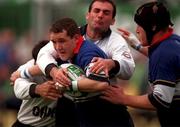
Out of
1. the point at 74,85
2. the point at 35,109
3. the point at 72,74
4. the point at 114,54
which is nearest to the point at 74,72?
the point at 72,74

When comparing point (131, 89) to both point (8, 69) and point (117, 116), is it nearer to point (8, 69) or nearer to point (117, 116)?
point (8, 69)

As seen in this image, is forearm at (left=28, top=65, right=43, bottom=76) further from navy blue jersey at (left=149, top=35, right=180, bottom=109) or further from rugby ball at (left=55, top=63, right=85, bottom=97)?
navy blue jersey at (left=149, top=35, right=180, bottom=109)

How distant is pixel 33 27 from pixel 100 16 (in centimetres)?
736

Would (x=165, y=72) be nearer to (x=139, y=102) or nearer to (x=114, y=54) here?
(x=139, y=102)

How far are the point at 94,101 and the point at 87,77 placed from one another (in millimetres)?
458

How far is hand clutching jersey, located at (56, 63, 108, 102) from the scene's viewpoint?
23.5 ft

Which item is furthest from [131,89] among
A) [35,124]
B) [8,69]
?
[35,124]

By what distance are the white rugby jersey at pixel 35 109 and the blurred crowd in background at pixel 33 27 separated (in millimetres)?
4173

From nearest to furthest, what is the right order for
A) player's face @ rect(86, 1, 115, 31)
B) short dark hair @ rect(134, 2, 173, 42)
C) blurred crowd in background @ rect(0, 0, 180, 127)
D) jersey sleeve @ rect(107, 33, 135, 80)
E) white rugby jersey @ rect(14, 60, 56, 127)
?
short dark hair @ rect(134, 2, 173, 42) < jersey sleeve @ rect(107, 33, 135, 80) < player's face @ rect(86, 1, 115, 31) < white rugby jersey @ rect(14, 60, 56, 127) < blurred crowd in background @ rect(0, 0, 180, 127)

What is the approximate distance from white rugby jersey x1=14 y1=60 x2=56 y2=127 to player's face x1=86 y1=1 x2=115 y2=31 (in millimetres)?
779

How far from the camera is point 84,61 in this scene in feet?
24.1

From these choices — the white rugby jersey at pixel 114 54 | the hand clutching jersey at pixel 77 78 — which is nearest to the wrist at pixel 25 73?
the white rugby jersey at pixel 114 54

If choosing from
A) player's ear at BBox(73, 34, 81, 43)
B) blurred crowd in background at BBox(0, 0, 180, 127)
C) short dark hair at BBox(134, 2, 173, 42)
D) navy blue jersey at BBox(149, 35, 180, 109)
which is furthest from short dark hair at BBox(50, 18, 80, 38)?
blurred crowd in background at BBox(0, 0, 180, 127)

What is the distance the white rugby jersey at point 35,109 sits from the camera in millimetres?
8195
